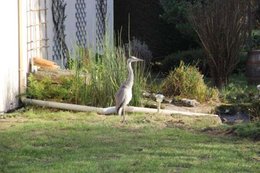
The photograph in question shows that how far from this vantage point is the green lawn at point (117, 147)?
686cm

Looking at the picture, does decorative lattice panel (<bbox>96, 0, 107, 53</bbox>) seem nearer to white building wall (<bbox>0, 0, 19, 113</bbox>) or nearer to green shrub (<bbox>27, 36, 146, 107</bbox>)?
green shrub (<bbox>27, 36, 146, 107</bbox>)

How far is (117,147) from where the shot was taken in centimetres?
776

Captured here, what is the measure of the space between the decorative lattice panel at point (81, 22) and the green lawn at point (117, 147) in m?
5.43

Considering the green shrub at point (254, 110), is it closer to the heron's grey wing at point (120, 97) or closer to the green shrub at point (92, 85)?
the green shrub at point (92, 85)

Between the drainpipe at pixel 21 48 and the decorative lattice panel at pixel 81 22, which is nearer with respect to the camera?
the drainpipe at pixel 21 48

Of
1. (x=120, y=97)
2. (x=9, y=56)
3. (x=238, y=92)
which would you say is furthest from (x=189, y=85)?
(x=9, y=56)

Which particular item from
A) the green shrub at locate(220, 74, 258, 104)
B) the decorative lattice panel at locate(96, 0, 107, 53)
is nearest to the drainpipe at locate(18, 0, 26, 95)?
the green shrub at locate(220, 74, 258, 104)

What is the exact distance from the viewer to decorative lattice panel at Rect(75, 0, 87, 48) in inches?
595

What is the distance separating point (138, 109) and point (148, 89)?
2280 millimetres

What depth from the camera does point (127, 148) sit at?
7.69 m

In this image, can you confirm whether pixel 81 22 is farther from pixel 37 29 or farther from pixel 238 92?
pixel 238 92

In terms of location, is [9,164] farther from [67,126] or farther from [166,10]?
[166,10]

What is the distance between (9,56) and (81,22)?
16.4ft

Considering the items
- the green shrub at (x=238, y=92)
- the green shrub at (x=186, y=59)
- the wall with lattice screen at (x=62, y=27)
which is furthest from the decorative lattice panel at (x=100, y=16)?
the green shrub at (x=238, y=92)
